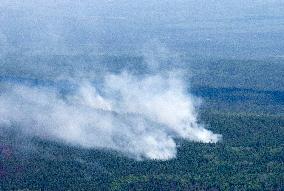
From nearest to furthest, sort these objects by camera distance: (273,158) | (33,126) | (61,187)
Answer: (61,187)
(273,158)
(33,126)

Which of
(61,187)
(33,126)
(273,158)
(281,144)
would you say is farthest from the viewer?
(33,126)

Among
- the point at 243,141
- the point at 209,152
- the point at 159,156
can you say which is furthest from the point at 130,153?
the point at 243,141

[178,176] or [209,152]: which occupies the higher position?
[209,152]

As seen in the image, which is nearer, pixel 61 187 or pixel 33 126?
pixel 61 187

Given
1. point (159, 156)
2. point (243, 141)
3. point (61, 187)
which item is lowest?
point (61, 187)

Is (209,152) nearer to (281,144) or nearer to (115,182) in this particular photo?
(281,144)

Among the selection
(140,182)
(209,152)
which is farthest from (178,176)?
(209,152)

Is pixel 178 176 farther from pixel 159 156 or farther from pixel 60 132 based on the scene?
pixel 60 132

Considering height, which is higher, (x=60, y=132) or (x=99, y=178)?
(x=60, y=132)

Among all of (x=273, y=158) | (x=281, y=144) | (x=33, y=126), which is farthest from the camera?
(x=33, y=126)
